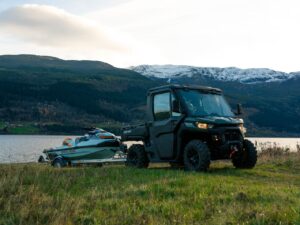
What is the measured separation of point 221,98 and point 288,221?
9.41m

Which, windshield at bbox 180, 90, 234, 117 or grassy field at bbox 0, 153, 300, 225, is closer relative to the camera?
grassy field at bbox 0, 153, 300, 225

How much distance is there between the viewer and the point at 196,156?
14000mm

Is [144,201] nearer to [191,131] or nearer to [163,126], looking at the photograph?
[191,131]

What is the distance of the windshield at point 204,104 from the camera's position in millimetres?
14688

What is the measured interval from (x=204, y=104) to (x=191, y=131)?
1.38 meters

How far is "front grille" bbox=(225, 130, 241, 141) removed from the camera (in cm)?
1416

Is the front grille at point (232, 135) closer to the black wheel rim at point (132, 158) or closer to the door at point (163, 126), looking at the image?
the door at point (163, 126)

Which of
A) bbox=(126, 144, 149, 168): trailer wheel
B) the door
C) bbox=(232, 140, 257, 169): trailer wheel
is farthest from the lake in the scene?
the door

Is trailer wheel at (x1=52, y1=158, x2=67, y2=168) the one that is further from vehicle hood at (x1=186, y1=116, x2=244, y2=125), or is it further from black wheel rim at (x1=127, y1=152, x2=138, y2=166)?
vehicle hood at (x1=186, y1=116, x2=244, y2=125)

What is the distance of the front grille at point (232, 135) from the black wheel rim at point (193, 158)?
1122 mm

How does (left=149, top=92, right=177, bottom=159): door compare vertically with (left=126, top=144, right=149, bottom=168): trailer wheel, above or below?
above

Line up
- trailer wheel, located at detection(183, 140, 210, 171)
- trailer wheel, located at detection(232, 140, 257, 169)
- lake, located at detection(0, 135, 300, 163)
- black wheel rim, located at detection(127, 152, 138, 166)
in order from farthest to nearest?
lake, located at detection(0, 135, 300, 163) → black wheel rim, located at detection(127, 152, 138, 166) → trailer wheel, located at detection(232, 140, 257, 169) → trailer wheel, located at detection(183, 140, 210, 171)

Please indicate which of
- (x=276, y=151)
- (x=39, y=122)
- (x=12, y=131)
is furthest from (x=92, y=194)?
(x=39, y=122)

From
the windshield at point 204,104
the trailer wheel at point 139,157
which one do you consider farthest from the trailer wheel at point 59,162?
the windshield at point 204,104
